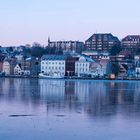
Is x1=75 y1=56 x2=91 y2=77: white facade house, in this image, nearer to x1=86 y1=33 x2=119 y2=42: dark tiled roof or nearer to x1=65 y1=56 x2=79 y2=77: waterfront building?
x1=65 y1=56 x2=79 y2=77: waterfront building

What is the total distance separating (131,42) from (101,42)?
5.23m

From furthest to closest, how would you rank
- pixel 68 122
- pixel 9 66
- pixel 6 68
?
pixel 6 68 → pixel 9 66 → pixel 68 122

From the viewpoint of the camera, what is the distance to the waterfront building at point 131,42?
77.8 meters

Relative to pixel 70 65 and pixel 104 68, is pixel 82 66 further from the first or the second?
pixel 104 68

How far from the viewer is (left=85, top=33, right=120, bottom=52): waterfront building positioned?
78512 millimetres

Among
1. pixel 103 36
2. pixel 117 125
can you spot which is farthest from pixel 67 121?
pixel 103 36

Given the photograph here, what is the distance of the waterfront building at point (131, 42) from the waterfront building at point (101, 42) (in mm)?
1374

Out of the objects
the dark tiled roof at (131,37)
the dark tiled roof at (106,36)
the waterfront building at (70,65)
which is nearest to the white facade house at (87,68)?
the waterfront building at (70,65)

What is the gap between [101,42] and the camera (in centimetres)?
7931

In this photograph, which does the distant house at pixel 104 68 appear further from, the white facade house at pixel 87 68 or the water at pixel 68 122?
the water at pixel 68 122

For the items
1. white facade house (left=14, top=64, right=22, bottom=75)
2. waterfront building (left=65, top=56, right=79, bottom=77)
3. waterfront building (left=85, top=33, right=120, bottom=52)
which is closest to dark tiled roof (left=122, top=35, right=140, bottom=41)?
waterfront building (left=85, top=33, right=120, bottom=52)

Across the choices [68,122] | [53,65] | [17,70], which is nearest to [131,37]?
[17,70]

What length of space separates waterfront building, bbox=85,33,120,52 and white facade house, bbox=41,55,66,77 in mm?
22879

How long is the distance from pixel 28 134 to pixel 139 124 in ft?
9.56
